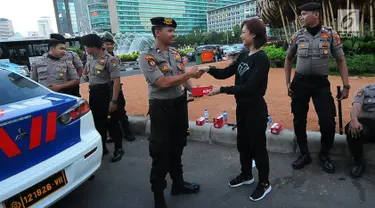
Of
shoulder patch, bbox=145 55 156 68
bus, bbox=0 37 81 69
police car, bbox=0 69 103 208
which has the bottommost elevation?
police car, bbox=0 69 103 208

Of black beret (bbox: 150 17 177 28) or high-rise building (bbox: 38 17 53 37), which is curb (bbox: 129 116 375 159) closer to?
black beret (bbox: 150 17 177 28)

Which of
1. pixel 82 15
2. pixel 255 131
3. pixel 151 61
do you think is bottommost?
pixel 255 131

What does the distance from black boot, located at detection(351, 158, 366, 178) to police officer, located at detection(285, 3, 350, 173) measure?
7.5 inches

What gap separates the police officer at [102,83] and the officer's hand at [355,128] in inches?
105

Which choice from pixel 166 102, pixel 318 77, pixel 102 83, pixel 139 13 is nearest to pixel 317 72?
pixel 318 77

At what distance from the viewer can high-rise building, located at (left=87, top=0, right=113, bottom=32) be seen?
88.2 metres

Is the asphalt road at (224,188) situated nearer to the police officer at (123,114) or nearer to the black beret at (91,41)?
the police officer at (123,114)

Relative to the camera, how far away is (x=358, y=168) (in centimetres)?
281

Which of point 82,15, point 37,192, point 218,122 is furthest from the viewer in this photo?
point 82,15

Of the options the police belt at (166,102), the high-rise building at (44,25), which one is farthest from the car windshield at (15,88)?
the high-rise building at (44,25)

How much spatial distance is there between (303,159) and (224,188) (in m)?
0.98

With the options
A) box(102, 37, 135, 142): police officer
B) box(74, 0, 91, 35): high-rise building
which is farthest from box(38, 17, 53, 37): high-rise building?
box(102, 37, 135, 142): police officer

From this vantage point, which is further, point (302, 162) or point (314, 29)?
point (302, 162)

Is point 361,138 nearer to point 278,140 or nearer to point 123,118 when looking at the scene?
point 278,140
